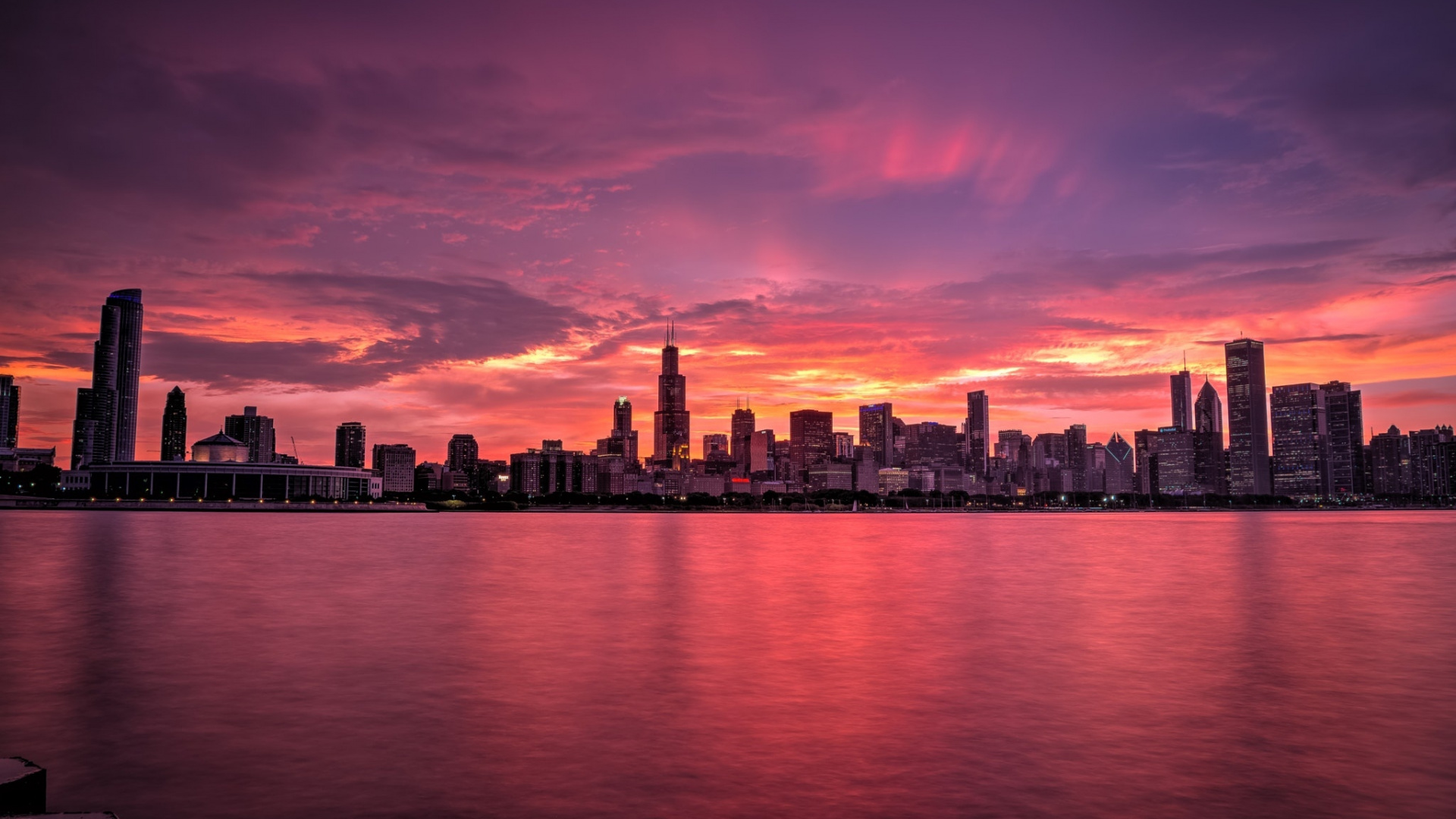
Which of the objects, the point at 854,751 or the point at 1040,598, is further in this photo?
the point at 1040,598

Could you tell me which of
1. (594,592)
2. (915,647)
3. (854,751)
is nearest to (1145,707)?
(854,751)

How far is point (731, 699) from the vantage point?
2089 cm

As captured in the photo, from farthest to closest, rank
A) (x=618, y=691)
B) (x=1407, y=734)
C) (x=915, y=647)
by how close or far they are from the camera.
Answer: (x=915, y=647), (x=618, y=691), (x=1407, y=734)

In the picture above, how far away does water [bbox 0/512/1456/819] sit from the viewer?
1363cm

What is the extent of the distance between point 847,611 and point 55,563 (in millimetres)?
56798

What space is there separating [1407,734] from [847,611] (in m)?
22.3

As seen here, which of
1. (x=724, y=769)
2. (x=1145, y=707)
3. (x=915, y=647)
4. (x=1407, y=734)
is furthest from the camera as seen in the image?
(x=915, y=647)

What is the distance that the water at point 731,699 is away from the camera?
13633mm

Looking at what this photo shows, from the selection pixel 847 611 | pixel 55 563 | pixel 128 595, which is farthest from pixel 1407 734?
pixel 55 563

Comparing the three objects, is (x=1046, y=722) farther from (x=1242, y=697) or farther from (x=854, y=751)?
(x=1242, y=697)

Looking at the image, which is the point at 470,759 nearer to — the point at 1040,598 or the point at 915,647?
the point at 915,647

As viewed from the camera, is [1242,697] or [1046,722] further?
[1242,697]

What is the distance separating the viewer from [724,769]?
14844 mm

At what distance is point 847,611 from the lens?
126 ft
